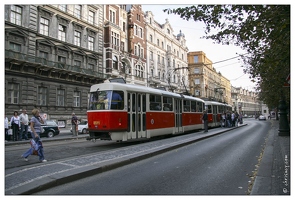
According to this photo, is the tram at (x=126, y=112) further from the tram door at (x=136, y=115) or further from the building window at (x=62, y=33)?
the building window at (x=62, y=33)

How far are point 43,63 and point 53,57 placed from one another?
7.70 ft

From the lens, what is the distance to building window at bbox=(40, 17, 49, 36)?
29.1m

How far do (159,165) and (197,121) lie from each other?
49.0 ft

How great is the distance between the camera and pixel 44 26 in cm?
2945

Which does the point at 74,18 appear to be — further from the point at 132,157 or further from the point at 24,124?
the point at 132,157

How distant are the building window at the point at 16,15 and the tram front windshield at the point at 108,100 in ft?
62.9

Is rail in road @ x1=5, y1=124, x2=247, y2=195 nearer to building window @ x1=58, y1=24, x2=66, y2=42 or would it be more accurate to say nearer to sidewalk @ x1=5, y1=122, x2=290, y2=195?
sidewalk @ x1=5, y1=122, x2=290, y2=195

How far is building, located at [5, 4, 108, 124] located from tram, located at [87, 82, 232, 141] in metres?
16.0

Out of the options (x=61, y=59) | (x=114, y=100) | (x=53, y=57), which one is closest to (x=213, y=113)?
(x=114, y=100)

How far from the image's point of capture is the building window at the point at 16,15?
25.5 m

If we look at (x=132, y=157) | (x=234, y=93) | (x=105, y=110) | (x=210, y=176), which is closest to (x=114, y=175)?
(x=132, y=157)

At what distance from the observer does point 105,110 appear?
11922mm

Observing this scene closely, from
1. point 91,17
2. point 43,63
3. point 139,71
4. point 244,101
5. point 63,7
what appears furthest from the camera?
point 244,101

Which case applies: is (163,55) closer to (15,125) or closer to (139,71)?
(139,71)
